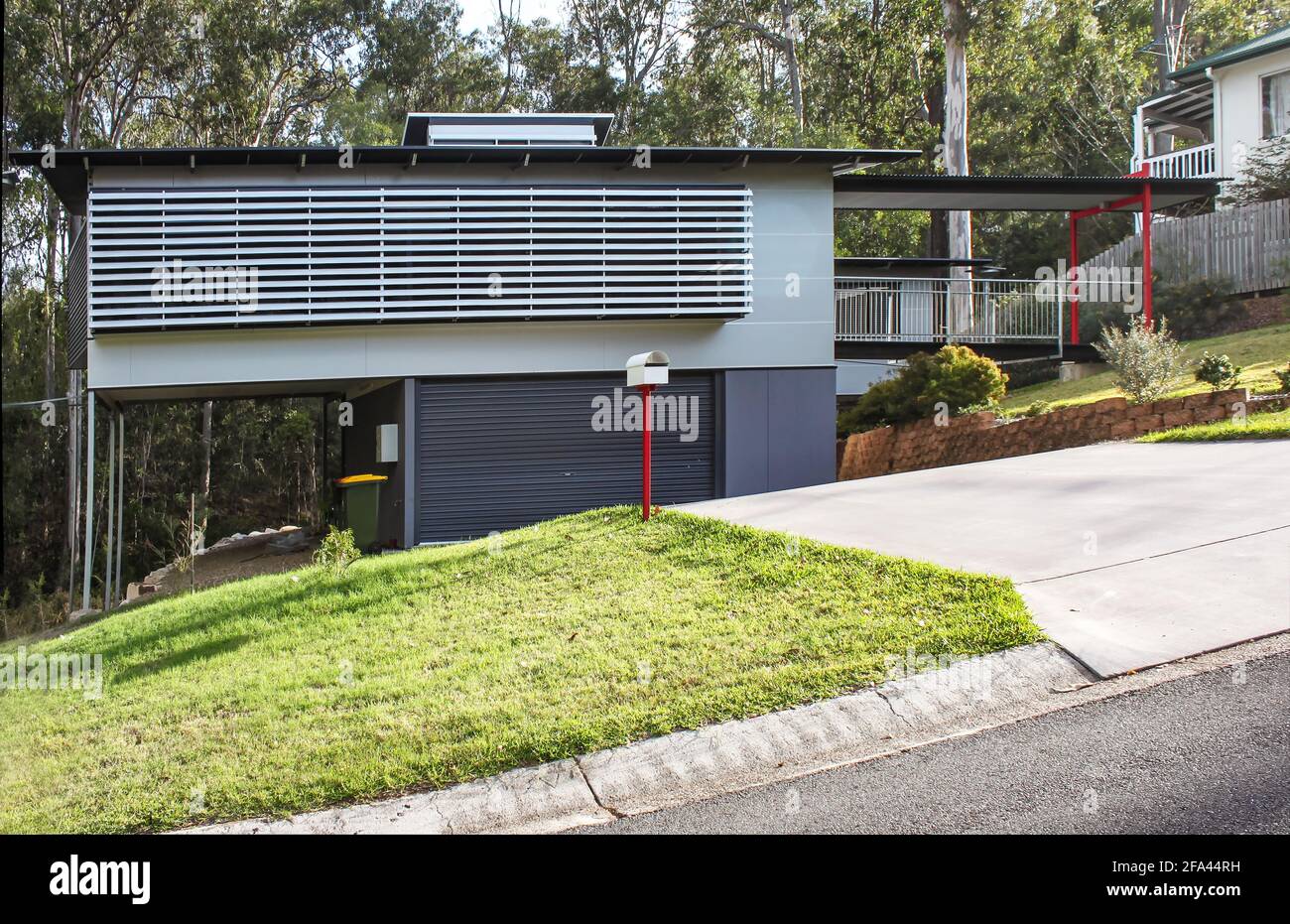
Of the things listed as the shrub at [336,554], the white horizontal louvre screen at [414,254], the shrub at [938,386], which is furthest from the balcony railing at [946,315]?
the shrub at [336,554]

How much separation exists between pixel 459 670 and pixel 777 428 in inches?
382

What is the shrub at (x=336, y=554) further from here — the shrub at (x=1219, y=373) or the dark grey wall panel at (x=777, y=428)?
the shrub at (x=1219, y=373)

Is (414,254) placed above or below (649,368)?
above

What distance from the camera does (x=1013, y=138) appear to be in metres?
37.2

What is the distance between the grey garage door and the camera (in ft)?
50.3

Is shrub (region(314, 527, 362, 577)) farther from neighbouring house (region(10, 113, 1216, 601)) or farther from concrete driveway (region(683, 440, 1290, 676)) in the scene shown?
neighbouring house (region(10, 113, 1216, 601))

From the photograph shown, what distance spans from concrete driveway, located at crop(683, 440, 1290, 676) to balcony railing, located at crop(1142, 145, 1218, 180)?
18.4 metres

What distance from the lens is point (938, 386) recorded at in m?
17.0

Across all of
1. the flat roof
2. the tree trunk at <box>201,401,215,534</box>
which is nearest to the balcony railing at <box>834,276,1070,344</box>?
the flat roof

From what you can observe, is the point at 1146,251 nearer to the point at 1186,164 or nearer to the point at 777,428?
the point at 777,428

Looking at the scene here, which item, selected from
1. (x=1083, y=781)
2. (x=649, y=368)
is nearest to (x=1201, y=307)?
(x=649, y=368)

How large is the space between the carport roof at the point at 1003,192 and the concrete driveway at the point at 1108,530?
5.92 m

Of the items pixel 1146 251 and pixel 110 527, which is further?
pixel 1146 251
